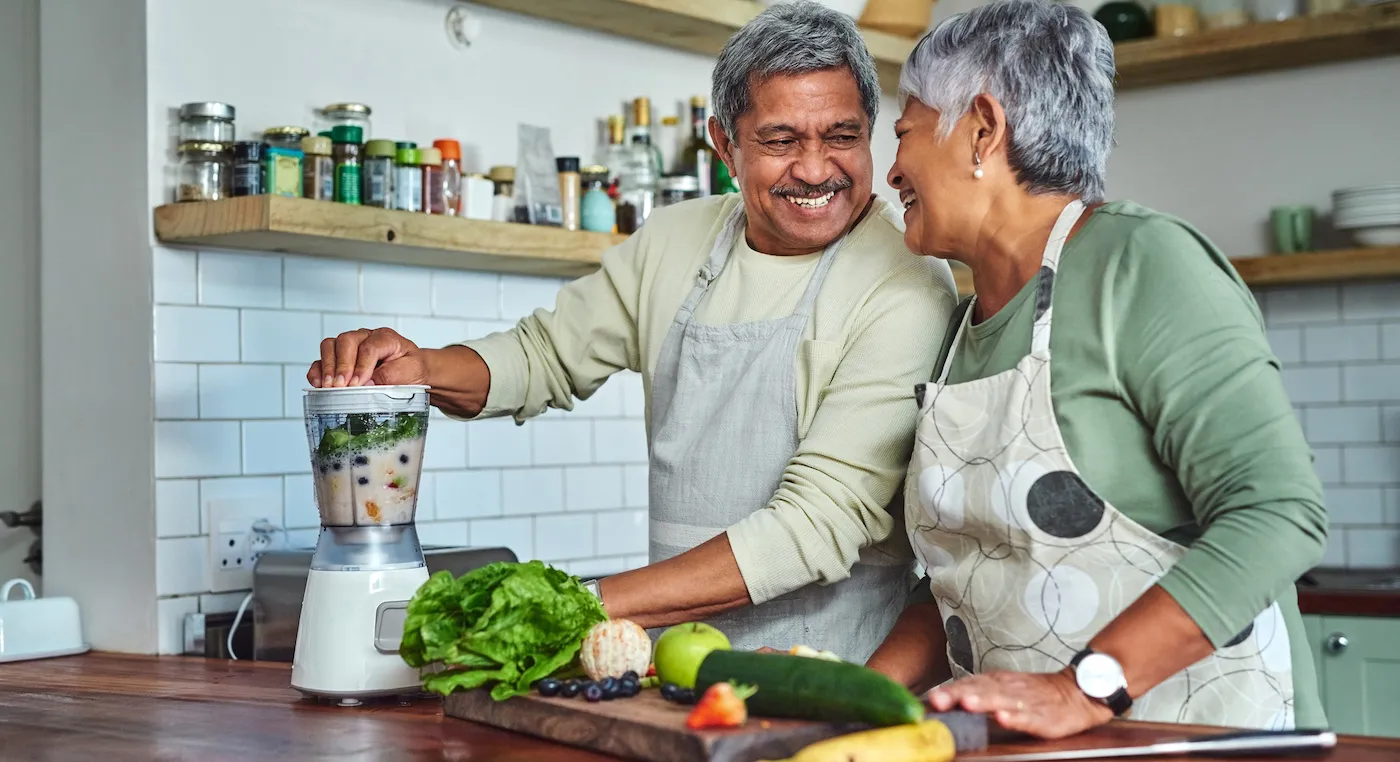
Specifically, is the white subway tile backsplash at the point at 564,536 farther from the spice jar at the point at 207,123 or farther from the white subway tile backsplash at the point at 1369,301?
the white subway tile backsplash at the point at 1369,301

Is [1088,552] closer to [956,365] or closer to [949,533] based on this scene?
[949,533]

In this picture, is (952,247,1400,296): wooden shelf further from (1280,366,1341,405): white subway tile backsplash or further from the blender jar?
the blender jar

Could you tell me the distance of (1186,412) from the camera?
4.73 feet

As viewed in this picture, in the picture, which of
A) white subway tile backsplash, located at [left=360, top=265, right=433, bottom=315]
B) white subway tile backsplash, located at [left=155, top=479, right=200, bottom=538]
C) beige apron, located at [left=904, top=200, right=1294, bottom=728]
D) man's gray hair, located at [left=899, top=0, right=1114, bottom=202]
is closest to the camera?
beige apron, located at [left=904, top=200, right=1294, bottom=728]

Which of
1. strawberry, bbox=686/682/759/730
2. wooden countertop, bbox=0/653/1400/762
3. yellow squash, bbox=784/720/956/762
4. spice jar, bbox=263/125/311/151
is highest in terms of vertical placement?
spice jar, bbox=263/125/311/151

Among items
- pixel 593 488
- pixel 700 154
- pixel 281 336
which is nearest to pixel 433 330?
pixel 281 336

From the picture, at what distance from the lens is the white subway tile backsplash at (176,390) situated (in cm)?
252

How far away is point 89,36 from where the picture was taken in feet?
8.64

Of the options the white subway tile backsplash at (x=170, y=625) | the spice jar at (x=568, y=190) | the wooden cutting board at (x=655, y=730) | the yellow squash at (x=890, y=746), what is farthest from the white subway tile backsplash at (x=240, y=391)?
the yellow squash at (x=890, y=746)

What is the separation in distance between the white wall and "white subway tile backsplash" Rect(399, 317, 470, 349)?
0.73 m

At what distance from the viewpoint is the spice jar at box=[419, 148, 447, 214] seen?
2.71 m

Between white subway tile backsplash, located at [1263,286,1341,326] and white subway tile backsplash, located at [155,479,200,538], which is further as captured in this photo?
white subway tile backsplash, located at [1263,286,1341,326]

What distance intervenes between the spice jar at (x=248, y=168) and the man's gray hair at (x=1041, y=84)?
131cm

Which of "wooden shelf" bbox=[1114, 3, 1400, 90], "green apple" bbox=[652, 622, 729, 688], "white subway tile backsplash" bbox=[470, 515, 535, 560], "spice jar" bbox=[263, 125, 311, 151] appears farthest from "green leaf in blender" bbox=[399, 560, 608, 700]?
"wooden shelf" bbox=[1114, 3, 1400, 90]
